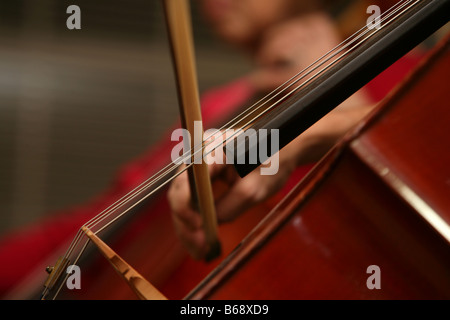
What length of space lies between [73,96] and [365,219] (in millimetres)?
1161

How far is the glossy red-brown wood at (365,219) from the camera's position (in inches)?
13.3

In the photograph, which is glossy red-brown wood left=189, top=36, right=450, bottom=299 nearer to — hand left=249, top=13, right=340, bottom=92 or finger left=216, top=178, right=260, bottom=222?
finger left=216, top=178, right=260, bottom=222

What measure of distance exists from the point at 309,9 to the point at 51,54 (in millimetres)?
867

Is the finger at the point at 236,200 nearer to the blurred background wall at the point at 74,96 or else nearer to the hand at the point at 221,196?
the hand at the point at 221,196

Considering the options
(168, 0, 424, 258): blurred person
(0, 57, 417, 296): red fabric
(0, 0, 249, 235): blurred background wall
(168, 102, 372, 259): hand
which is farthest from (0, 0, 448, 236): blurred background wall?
(168, 102, 372, 259): hand

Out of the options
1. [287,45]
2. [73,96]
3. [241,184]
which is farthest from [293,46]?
[73,96]

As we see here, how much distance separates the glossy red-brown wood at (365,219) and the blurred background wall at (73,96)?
1056 millimetres

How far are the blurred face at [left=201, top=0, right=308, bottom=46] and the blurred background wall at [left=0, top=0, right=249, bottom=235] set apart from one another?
61 centimetres

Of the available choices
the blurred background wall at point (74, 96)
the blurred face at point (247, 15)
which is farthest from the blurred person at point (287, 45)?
the blurred background wall at point (74, 96)

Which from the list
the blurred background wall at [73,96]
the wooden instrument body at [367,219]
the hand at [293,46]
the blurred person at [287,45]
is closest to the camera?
the wooden instrument body at [367,219]

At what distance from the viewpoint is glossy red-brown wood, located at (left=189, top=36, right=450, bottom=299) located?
0.34 meters
